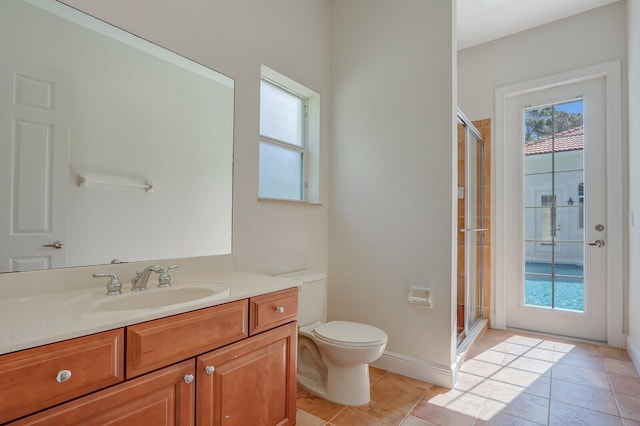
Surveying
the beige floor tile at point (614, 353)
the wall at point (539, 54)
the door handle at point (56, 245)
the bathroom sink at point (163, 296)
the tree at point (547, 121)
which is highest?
the wall at point (539, 54)

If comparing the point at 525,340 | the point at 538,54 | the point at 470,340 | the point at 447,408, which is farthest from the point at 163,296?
the point at 538,54

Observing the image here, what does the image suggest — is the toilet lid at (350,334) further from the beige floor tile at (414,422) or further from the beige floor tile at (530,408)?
the beige floor tile at (530,408)

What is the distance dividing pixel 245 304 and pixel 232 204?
73 centimetres

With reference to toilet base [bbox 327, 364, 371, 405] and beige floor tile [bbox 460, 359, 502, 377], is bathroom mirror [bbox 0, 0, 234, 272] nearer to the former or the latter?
toilet base [bbox 327, 364, 371, 405]

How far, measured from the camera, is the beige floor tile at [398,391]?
1.90 m

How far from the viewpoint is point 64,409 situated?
821mm

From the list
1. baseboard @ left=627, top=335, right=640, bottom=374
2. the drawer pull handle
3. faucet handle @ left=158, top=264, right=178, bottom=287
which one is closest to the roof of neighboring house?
baseboard @ left=627, top=335, right=640, bottom=374

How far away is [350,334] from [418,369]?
653mm

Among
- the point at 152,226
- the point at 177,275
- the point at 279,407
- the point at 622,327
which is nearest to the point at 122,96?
the point at 152,226

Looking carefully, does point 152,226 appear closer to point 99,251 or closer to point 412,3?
point 99,251

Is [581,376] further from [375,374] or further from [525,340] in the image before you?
[375,374]

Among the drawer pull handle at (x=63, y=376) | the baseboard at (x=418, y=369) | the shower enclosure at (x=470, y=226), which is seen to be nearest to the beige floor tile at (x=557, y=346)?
the shower enclosure at (x=470, y=226)

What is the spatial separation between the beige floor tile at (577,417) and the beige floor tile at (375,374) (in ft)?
3.14

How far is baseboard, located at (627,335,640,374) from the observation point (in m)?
2.29
